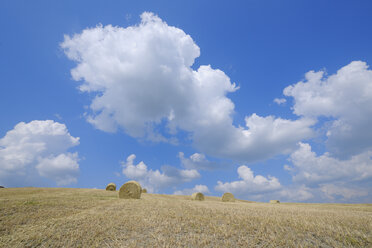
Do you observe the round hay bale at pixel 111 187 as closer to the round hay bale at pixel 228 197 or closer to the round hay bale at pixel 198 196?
the round hay bale at pixel 198 196

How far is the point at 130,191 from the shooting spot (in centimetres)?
2234

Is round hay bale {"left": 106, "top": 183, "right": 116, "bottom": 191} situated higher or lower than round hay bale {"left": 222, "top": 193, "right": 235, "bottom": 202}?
higher

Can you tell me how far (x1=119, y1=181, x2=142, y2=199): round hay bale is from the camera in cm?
2212

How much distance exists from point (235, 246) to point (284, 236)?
197 centimetres

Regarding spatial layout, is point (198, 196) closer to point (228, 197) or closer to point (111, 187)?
point (228, 197)

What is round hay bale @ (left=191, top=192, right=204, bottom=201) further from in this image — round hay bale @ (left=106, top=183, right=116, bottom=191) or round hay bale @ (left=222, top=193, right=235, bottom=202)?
round hay bale @ (left=106, top=183, right=116, bottom=191)

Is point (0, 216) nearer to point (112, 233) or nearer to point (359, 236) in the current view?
point (112, 233)

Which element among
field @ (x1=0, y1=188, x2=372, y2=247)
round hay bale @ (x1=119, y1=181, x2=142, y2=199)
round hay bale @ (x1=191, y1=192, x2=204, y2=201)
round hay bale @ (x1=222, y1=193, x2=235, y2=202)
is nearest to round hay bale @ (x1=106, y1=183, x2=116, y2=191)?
round hay bale @ (x1=191, y1=192, x2=204, y2=201)

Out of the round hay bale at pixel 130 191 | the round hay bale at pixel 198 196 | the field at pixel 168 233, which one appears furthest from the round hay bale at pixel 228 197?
the field at pixel 168 233

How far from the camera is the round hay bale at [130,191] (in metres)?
22.1

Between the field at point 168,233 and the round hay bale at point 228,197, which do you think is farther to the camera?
the round hay bale at point 228,197

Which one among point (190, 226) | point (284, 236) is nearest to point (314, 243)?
point (284, 236)

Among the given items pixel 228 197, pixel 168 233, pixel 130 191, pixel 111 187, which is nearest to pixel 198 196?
pixel 228 197

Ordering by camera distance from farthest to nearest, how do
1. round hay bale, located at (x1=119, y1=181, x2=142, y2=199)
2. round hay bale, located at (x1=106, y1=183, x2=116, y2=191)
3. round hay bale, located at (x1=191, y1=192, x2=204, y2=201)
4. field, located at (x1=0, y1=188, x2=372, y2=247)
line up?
round hay bale, located at (x1=106, y1=183, x2=116, y2=191)
round hay bale, located at (x1=191, y1=192, x2=204, y2=201)
round hay bale, located at (x1=119, y1=181, x2=142, y2=199)
field, located at (x1=0, y1=188, x2=372, y2=247)
